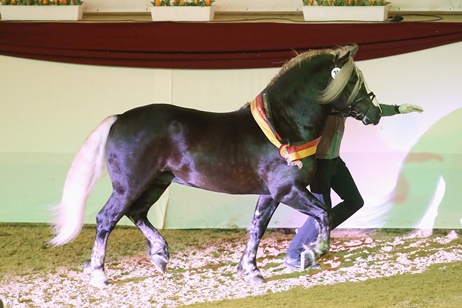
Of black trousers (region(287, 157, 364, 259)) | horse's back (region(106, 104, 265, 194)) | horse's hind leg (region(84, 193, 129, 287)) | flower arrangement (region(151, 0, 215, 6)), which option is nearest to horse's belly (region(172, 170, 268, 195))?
horse's back (region(106, 104, 265, 194))

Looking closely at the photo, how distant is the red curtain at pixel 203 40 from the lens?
6.24 m

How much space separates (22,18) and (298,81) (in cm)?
293

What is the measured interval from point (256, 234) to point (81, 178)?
1135 millimetres

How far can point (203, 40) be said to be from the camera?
6.34 meters

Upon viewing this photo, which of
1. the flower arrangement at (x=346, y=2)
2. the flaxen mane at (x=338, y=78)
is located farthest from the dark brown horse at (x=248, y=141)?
the flower arrangement at (x=346, y=2)

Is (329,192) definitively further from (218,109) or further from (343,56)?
(218,109)

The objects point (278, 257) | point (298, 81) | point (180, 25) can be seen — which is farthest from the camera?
point (180, 25)

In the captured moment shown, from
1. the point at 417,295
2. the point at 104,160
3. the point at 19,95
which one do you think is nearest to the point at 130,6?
the point at 19,95

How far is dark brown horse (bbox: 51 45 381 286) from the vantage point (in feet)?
15.2

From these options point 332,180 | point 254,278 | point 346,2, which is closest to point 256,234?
point 254,278

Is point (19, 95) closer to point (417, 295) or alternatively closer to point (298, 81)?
point (298, 81)

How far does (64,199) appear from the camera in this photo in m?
4.96

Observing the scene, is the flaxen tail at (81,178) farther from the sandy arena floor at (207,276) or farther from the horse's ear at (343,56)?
the horse's ear at (343,56)

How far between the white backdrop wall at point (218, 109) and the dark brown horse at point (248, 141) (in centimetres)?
171
